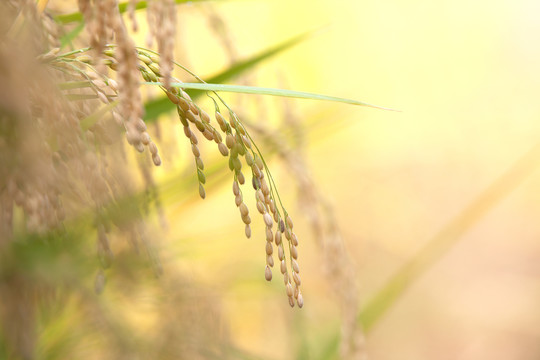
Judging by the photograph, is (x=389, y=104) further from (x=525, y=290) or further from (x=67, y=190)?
(x=67, y=190)

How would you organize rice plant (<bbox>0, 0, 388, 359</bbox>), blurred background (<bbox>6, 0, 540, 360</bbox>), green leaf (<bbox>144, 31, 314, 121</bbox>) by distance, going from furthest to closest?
blurred background (<bbox>6, 0, 540, 360</bbox>)
green leaf (<bbox>144, 31, 314, 121</bbox>)
rice plant (<bbox>0, 0, 388, 359</bbox>)

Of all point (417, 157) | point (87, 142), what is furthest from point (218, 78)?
point (417, 157)

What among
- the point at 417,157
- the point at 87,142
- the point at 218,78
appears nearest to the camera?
the point at 87,142

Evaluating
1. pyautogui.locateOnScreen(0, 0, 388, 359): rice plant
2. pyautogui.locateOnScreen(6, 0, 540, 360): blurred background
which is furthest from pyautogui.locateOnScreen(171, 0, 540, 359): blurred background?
pyautogui.locateOnScreen(0, 0, 388, 359): rice plant

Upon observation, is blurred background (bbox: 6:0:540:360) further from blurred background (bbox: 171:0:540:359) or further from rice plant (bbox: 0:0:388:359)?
rice plant (bbox: 0:0:388:359)

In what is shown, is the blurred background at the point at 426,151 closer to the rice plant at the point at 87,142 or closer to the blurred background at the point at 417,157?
the blurred background at the point at 417,157

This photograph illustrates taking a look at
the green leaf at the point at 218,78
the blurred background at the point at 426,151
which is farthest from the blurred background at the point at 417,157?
the green leaf at the point at 218,78

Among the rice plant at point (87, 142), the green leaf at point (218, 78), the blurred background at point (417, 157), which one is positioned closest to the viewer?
the rice plant at point (87, 142)

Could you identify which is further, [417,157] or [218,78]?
[417,157]

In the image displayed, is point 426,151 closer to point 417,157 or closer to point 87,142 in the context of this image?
point 417,157

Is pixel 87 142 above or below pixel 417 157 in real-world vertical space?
above

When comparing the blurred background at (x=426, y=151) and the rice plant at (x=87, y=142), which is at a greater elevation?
the rice plant at (x=87, y=142)
